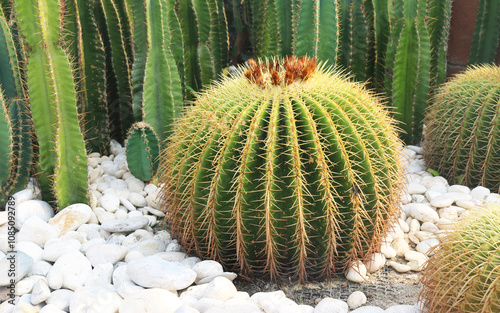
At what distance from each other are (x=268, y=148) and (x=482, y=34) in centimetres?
301

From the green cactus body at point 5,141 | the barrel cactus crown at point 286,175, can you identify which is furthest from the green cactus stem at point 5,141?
the barrel cactus crown at point 286,175

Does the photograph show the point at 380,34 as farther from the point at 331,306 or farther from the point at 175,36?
the point at 331,306

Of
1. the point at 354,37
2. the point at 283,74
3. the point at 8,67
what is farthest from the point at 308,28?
the point at 8,67

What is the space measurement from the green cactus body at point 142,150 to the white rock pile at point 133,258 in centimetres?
8

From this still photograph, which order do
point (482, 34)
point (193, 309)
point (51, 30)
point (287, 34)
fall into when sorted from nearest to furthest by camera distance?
point (193, 309) → point (51, 30) → point (287, 34) → point (482, 34)

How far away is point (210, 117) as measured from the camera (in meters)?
2.25

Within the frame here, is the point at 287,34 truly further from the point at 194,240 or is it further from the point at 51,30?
the point at 194,240

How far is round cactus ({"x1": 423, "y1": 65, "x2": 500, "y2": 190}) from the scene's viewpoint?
3.08 meters

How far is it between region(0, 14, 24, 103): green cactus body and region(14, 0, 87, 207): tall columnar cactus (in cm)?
22

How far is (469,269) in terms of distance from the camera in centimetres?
168

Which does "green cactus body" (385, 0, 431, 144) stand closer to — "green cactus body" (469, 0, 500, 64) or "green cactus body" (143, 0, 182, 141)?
"green cactus body" (469, 0, 500, 64)

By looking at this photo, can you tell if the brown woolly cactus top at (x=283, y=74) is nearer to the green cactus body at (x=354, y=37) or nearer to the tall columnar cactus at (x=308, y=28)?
the tall columnar cactus at (x=308, y=28)

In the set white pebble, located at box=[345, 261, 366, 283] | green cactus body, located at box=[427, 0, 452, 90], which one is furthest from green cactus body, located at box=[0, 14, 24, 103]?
green cactus body, located at box=[427, 0, 452, 90]

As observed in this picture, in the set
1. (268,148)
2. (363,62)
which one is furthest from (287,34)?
(268,148)
